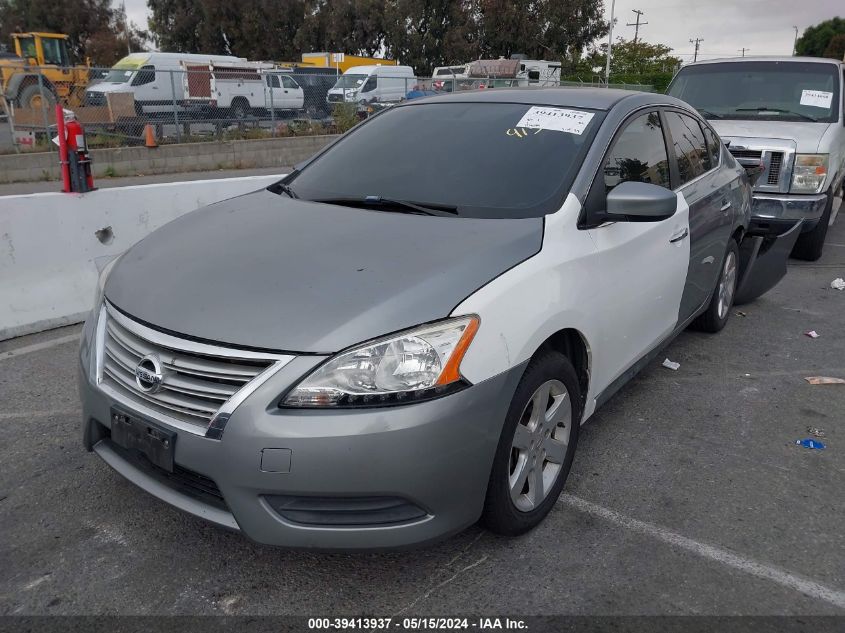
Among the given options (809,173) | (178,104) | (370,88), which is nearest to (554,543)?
(809,173)

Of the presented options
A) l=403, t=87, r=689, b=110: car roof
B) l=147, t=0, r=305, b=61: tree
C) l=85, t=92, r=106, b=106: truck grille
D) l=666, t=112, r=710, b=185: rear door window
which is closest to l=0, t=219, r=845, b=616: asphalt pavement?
l=666, t=112, r=710, b=185: rear door window

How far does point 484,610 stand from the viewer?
2414 millimetres

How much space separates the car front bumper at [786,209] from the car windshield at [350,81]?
17.6m

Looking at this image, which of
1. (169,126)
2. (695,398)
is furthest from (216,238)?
(169,126)

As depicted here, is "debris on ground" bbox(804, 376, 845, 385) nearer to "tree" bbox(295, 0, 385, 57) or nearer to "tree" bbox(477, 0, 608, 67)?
"tree" bbox(477, 0, 608, 67)

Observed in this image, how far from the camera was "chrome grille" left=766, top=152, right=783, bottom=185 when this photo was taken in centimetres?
705

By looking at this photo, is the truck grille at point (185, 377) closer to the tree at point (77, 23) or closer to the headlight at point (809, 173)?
the headlight at point (809, 173)

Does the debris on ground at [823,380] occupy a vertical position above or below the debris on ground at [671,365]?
below

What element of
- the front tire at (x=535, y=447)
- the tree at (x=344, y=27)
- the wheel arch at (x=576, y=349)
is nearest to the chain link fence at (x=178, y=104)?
the wheel arch at (x=576, y=349)

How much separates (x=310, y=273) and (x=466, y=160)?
1185mm

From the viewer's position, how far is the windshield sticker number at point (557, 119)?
3438 millimetres

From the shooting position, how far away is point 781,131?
23.6ft

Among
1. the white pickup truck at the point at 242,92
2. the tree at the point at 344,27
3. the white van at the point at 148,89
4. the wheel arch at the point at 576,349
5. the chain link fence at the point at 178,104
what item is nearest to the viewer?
the wheel arch at the point at 576,349

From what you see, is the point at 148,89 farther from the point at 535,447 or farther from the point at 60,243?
the point at 535,447
